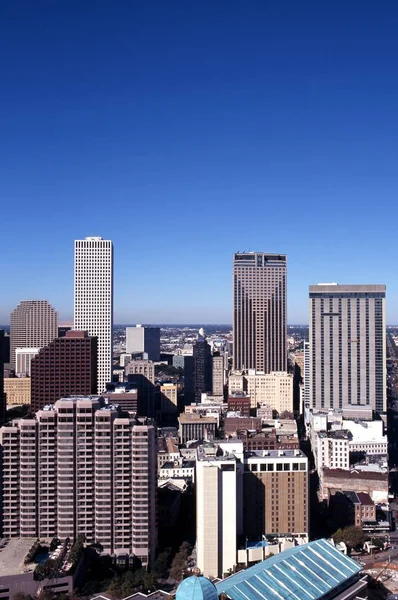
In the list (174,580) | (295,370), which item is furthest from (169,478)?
(295,370)

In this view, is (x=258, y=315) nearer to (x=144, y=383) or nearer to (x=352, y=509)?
(x=144, y=383)

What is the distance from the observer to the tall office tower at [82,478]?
23.8 m

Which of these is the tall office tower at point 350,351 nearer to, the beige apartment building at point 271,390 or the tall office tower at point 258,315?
the beige apartment building at point 271,390

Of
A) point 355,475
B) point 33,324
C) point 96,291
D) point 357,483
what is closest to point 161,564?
point 357,483

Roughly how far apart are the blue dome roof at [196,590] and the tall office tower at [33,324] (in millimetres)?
59035

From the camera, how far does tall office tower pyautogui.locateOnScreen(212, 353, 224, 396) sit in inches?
A: 2515

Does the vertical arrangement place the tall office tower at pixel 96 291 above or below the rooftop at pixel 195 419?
above

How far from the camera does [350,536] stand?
2625 centimetres

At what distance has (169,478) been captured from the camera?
3275 centimetres

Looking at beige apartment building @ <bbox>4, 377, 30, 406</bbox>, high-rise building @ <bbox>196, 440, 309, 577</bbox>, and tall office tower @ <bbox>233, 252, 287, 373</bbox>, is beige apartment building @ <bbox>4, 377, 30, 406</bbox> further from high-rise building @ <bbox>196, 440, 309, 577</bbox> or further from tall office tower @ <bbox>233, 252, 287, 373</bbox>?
high-rise building @ <bbox>196, 440, 309, 577</bbox>

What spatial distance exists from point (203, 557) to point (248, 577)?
14.9 ft

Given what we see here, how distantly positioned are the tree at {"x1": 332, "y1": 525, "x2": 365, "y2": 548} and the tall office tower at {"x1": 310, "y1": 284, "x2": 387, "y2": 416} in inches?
941

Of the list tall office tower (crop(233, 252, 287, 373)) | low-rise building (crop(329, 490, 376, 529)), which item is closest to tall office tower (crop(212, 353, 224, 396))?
tall office tower (crop(233, 252, 287, 373))

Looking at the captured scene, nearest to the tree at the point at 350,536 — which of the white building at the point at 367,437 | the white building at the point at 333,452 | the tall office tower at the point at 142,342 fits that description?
the white building at the point at 333,452
